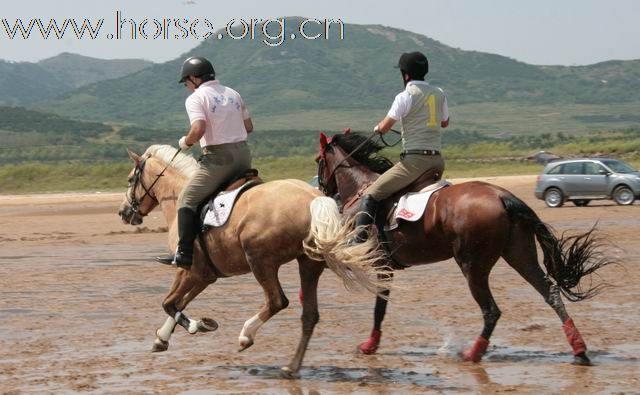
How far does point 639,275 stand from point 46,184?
194 feet

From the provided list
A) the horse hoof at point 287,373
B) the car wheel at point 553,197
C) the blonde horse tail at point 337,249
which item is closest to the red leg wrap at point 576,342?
the blonde horse tail at point 337,249

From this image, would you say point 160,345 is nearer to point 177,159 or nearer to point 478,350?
point 177,159

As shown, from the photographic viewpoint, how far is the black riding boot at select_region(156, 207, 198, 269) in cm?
1035

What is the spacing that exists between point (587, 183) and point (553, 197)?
1.10 meters

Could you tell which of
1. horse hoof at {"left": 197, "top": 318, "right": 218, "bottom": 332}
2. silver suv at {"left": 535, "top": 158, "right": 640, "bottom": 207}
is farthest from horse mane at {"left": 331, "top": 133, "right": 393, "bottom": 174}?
silver suv at {"left": 535, "top": 158, "right": 640, "bottom": 207}

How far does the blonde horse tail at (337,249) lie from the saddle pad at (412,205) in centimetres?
79

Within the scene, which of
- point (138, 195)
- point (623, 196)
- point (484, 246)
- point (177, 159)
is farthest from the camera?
point (623, 196)

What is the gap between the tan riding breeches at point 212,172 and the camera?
10.5 meters

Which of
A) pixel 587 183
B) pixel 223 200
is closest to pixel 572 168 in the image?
pixel 587 183

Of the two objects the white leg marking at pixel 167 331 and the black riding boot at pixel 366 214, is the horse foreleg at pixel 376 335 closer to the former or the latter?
the black riding boot at pixel 366 214

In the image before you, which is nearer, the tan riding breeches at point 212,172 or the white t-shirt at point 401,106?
the tan riding breeches at point 212,172

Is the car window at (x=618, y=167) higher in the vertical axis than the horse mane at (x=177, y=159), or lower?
lower

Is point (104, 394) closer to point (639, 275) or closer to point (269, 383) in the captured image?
point (269, 383)

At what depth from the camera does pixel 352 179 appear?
11820mm
